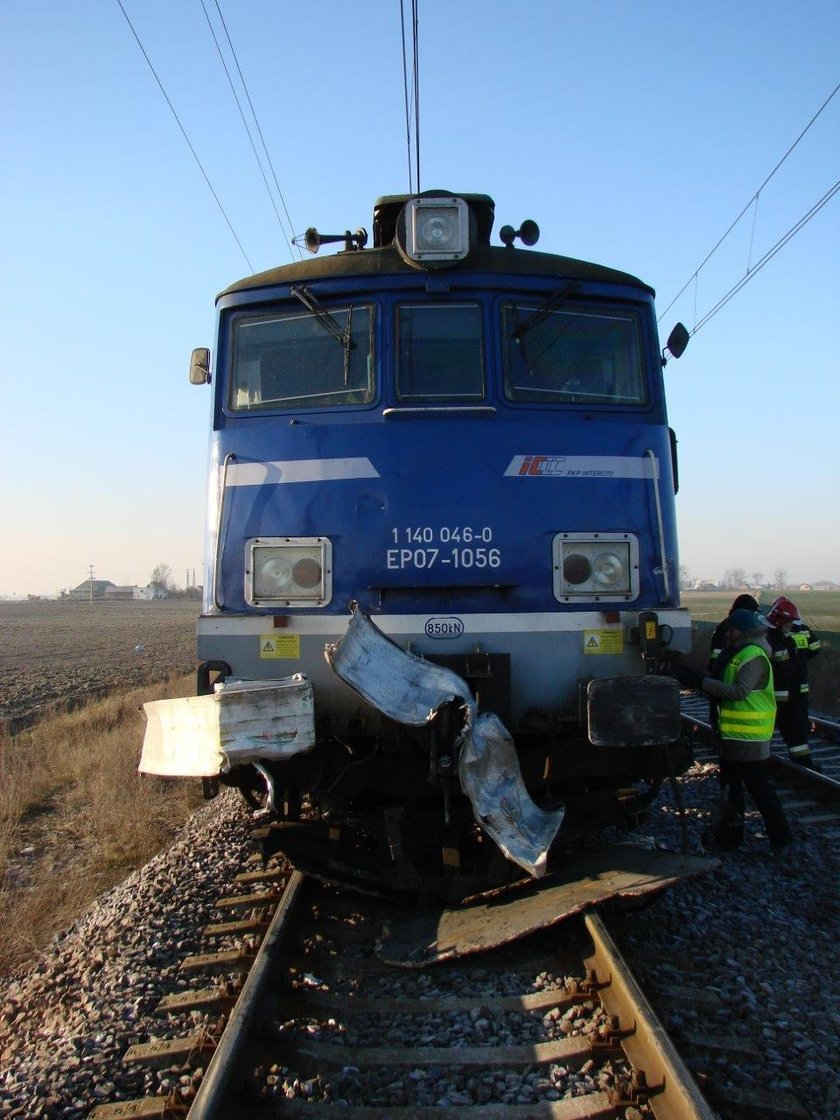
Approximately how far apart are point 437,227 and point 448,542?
1883 mm

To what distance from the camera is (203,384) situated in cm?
618

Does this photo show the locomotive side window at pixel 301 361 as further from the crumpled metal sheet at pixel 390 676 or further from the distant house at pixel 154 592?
the distant house at pixel 154 592

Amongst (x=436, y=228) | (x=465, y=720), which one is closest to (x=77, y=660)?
(x=436, y=228)

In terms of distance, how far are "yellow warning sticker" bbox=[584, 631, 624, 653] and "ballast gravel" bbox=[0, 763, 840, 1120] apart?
1.19 metres

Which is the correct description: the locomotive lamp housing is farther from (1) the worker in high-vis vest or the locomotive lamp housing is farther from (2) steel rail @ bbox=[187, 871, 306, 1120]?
(2) steel rail @ bbox=[187, 871, 306, 1120]

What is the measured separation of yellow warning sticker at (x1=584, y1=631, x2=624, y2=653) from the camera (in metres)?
5.04

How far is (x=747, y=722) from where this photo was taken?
654cm

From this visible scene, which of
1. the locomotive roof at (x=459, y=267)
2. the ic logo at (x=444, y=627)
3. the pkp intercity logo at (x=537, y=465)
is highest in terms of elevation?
the locomotive roof at (x=459, y=267)

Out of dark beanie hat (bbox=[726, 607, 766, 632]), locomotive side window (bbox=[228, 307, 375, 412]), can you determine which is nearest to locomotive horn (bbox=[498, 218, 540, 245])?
locomotive side window (bbox=[228, 307, 375, 412])

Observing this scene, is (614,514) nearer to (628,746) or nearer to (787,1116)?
(628,746)

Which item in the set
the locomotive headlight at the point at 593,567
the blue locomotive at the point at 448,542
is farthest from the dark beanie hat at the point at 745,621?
the locomotive headlight at the point at 593,567

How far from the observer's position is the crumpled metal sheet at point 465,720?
4.38m

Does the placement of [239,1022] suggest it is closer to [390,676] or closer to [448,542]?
[390,676]

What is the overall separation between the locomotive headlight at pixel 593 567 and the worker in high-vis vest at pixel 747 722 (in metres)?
1.47
